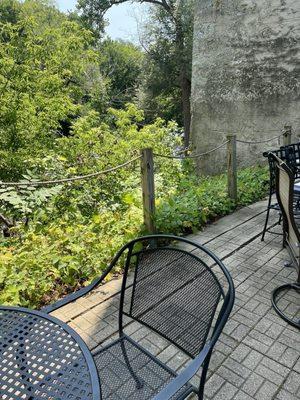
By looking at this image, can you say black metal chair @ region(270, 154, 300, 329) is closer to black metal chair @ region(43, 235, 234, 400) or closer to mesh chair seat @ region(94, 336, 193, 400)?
black metal chair @ region(43, 235, 234, 400)

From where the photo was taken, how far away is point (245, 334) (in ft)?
6.78

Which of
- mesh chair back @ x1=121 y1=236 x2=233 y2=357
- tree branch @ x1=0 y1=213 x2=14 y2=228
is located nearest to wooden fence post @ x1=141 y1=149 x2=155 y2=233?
tree branch @ x1=0 y1=213 x2=14 y2=228

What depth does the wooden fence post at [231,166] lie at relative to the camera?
14.5ft

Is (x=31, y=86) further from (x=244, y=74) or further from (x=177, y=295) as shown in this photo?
(x=177, y=295)

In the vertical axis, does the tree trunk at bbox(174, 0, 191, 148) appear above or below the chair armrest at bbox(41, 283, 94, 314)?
above

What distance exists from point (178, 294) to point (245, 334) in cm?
103

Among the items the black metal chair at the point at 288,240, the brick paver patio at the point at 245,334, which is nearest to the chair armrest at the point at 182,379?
the brick paver patio at the point at 245,334

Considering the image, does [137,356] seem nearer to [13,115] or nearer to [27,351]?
[27,351]

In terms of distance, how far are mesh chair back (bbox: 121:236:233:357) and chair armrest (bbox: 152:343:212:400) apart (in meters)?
0.13

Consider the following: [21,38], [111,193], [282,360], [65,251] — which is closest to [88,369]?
[282,360]

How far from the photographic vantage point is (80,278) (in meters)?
2.78

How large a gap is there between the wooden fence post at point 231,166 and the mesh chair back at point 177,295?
3369 mm

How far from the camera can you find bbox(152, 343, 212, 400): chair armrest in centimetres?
87

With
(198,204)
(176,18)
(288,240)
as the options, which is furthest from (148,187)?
(176,18)
